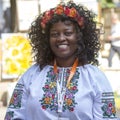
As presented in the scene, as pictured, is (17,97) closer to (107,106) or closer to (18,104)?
(18,104)

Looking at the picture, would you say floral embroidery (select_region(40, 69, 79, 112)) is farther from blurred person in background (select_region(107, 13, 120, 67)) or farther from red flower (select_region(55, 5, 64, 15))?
blurred person in background (select_region(107, 13, 120, 67))

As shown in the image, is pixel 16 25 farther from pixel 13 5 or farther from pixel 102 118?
pixel 102 118

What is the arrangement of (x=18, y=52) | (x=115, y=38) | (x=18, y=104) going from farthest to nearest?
(x=115, y=38) < (x=18, y=52) < (x=18, y=104)

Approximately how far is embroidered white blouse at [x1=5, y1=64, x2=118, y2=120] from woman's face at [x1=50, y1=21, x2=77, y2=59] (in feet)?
0.34

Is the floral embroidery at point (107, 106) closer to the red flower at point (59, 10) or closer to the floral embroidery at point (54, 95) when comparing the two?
the floral embroidery at point (54, 95)

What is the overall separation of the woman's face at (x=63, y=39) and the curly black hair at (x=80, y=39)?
0.03 m

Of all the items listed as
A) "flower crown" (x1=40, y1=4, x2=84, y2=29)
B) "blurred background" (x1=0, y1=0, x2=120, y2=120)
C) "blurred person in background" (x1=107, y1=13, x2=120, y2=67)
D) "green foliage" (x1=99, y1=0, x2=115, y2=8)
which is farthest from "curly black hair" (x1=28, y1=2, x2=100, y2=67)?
"green foliage" (x1=99, y1=0, x2=115, y2=8)

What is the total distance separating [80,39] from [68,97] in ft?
1.25

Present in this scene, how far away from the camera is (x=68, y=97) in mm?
2863

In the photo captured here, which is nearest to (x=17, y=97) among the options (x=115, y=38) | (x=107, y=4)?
(x=115, y=38)

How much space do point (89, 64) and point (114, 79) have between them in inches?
210

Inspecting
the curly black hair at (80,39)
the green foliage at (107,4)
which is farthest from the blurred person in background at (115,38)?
the green foliage at (107,4)

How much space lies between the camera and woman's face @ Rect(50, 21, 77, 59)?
2.96 m

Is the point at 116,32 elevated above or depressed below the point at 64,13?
below
